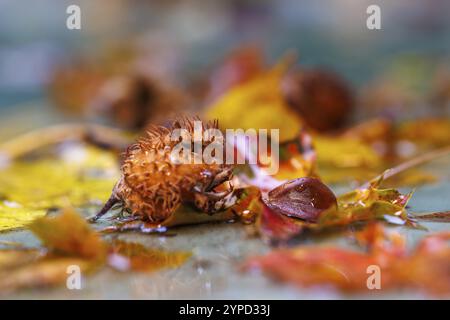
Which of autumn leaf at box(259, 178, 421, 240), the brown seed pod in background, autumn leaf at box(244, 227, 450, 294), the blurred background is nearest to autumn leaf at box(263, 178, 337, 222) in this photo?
autumn leaf at box(259, 178, 421, 240)

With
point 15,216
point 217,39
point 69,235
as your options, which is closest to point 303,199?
point 69,235

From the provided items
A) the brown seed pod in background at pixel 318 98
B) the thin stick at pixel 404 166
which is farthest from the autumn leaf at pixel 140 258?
the brown seed pod in background at pixel 318 98

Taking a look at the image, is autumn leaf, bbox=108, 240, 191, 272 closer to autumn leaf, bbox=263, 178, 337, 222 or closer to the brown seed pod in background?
autumn leaf, bbox=263, 178, 337, 222

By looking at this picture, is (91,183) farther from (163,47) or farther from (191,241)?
(163,47)

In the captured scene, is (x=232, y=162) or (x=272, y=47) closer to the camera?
(x=232, y=162)

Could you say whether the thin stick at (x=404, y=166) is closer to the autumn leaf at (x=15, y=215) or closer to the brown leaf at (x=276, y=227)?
the brown leaf at (x=276, y=227)

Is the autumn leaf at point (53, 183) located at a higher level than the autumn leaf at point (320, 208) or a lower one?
lower
